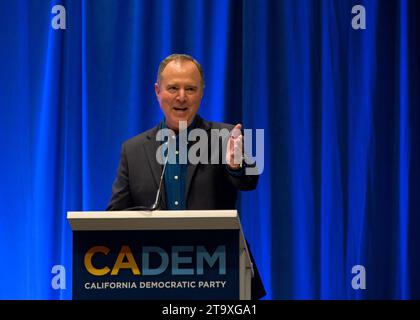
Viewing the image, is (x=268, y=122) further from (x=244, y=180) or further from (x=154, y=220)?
(x=154, y=220)

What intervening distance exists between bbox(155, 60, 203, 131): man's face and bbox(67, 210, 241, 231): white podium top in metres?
0.83

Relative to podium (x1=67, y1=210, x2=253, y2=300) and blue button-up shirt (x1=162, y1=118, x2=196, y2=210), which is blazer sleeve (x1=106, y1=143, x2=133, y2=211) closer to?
blue button-up shirt (x1=162, y1=118, x2=196, y2=210)

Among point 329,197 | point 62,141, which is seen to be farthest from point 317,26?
point 62,141

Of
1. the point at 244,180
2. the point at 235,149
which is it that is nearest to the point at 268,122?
the point at 244,180

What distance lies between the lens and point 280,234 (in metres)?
4.19

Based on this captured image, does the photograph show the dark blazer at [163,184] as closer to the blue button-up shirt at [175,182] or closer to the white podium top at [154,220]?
the blue button-up shirt at [175,182]

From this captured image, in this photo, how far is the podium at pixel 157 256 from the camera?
221 cm

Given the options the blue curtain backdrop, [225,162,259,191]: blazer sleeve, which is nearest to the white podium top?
[225,162,259,191]: blazer sleeve

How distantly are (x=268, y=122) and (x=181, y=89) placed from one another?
1.28 meters

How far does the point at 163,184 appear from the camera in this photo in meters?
2.95

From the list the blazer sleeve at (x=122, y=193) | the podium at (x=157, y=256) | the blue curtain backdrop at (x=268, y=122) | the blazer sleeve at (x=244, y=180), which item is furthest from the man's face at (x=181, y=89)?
the blue curtain backdrop at (x=268, y=122)
